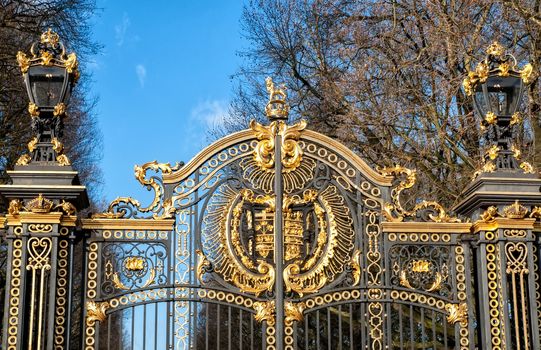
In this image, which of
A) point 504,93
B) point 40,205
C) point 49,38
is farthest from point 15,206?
point 504,93

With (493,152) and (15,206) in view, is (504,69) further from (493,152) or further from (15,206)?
(15,206)

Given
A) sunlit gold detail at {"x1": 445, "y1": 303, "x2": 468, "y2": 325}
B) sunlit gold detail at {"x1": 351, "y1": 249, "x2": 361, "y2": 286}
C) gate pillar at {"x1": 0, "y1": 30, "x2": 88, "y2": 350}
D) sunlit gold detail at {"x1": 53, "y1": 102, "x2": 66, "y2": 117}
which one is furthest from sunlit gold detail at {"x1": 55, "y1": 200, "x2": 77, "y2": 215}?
sunlit gold detail at {"x1": 445, "y1": 303, "x2": 468, "y2": 325}

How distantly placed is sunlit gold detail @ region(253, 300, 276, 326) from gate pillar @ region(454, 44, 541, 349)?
2.07m

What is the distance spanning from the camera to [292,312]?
8727mm

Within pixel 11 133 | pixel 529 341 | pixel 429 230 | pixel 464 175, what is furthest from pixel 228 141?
pixel 11 133

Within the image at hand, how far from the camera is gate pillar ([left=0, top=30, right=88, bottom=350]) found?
8281mm

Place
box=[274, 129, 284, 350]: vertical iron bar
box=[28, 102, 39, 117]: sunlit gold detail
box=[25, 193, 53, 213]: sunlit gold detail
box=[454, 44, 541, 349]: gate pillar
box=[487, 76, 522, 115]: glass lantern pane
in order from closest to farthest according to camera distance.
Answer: box=[25, 193, 53, 213]: sunlit gold detail, box=[28, 102, 39, 117]: sunlit gold detail, box=[274, 129, 284, 350]: vertical iron bar, box=[454, 44, 541, 349]: gate pillar, box=[487, 76, 522, 115]: glass lantern pane

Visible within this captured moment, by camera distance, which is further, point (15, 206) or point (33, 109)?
point (33, 109)

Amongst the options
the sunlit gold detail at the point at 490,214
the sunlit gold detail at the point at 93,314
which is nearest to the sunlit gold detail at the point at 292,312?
the sunlit gold detail at the point at 93,314

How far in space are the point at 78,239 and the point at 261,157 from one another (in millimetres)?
1967

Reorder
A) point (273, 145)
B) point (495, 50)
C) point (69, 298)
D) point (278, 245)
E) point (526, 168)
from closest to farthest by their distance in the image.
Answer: point (69, 298), point (278, 245), point (273, 145), point (526, 168), point (495, 50)

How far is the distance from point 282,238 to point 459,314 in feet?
6.27

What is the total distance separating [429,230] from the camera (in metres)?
9.14

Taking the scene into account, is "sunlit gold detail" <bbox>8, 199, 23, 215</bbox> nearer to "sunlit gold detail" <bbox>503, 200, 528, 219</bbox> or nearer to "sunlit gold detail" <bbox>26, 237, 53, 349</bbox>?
"sunlit gold detail" <bbox>26, 237, 53, 349</bbox>
